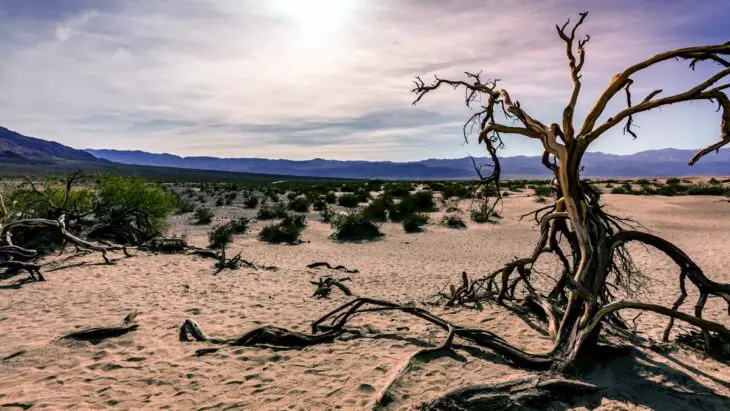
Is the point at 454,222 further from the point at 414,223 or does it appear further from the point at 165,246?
the point at 165,246

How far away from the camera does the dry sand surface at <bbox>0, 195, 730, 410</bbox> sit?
12.9 ft

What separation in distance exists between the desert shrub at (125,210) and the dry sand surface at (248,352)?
2638 mm

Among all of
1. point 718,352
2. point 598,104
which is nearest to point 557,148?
point 598,104

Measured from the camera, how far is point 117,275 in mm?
9125

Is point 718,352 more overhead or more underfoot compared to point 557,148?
more underfoot

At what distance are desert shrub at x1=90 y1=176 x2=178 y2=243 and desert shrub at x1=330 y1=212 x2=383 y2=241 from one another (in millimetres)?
6640

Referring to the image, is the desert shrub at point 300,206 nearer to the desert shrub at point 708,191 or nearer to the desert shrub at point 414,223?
the desert shrub at point 414,223

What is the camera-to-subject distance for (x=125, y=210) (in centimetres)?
1377

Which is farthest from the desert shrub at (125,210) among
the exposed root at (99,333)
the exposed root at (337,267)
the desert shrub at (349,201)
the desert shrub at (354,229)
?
the desert shrub at (349,201)

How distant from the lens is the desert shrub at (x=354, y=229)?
17.3m

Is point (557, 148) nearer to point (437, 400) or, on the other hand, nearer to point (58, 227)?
point (437, 400)

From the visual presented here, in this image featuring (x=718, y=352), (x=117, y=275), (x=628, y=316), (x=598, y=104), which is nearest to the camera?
(x=598, y=104)

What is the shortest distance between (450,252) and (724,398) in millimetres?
10703

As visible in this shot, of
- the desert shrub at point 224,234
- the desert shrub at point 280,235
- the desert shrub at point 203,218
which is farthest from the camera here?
the desert shrub at point 203,218
